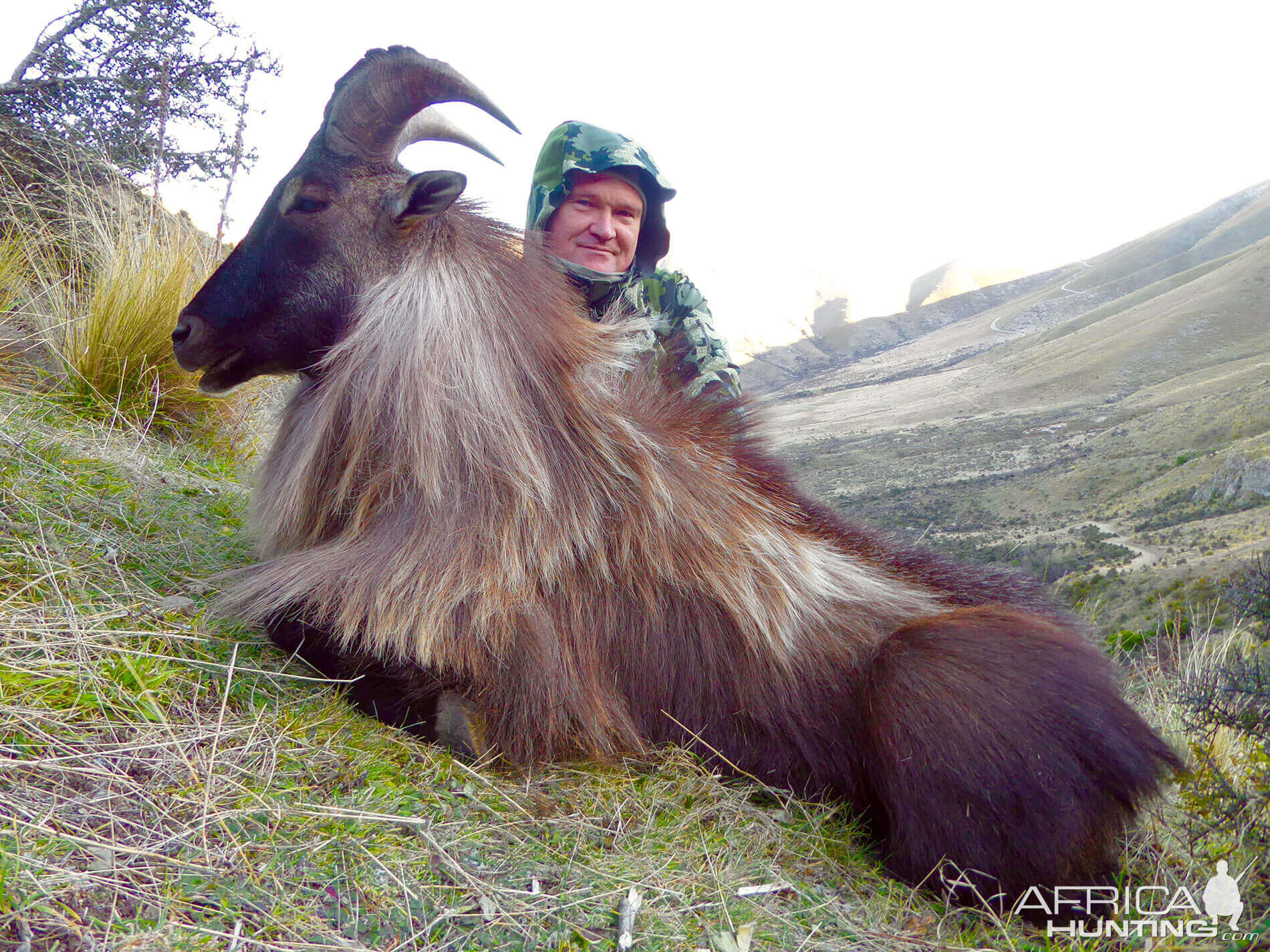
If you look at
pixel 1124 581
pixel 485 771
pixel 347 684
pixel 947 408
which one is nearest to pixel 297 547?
pixel 347 684

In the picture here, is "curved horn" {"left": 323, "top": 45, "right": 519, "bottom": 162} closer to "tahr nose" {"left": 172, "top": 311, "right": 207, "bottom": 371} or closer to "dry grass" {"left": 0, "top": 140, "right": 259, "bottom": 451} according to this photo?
"tahr nose" {"left": 172, "top": 311, "right": 207, "bottom": 371}

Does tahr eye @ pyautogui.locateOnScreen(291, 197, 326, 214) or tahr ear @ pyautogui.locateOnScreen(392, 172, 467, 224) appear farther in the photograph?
tahr eye @ pyautogui.locateOnScreen(291, 197, 326, 214)

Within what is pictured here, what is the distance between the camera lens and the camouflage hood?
187 inches

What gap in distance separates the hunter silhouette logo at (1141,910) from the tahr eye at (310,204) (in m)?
3.51

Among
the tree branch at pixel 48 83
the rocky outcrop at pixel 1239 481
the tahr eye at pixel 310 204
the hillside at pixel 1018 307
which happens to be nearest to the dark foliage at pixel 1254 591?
the rocky outcrop at pixel 1239 481

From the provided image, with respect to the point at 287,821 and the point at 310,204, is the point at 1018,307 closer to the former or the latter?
the point at 310,204

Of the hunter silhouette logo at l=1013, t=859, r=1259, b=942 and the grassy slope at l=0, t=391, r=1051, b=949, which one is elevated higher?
the grassy slope at l=0, t=391, r=1051, b=949

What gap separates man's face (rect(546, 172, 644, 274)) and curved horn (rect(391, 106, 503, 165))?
3.30 feet

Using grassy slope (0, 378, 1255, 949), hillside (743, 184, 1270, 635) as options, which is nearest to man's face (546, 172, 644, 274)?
hillside (743, 184, 1270, 635)

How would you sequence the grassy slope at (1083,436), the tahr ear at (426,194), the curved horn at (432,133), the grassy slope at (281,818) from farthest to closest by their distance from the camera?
the grassy slope at (1083,436) → the curved horn at (432,133) → the tahr ear at (426,194) → the grassy slope at (281,818)

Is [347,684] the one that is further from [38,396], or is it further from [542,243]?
[38,396]

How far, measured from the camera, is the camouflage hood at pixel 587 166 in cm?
474

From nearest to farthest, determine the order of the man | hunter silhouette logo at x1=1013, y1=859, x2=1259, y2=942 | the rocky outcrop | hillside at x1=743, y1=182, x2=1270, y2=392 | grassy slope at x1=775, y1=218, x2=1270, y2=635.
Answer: hunter silhouette logo at x1=1013, y1=859, x2=1259, y2=942 → the man → the rocky outcrop → grassy slope at x1=775, y1=218, x2=1270, y2=635 → hillside at x1=743, y1=182, x2=1270, y2=392

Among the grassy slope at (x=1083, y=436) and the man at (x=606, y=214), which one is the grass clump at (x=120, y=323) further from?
the grassy slope at (x=1083, y=436)
